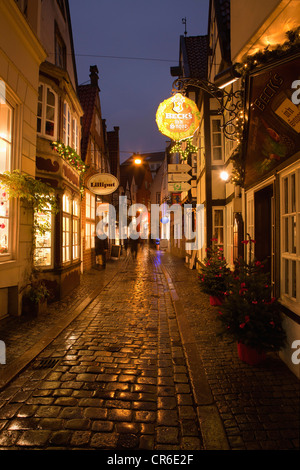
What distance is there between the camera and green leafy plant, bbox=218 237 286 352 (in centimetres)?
367

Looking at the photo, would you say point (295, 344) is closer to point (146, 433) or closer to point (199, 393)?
point (199, 393)

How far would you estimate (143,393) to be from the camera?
135 inches

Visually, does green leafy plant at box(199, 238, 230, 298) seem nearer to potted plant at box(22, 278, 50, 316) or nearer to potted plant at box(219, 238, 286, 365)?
potted plant at box(219, 238, 286, 365)

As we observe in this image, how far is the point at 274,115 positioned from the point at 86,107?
14998mm

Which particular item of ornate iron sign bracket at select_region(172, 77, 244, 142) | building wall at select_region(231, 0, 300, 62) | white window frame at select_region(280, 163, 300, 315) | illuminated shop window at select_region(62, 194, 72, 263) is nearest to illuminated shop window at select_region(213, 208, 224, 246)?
ornate iron sign bracket at select_region(172, 77, 244, 142)

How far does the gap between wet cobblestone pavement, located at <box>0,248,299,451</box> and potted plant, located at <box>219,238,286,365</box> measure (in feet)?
1.17

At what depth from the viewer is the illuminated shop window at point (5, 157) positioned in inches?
221

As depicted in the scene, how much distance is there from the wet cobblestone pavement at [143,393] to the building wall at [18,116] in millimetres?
1060

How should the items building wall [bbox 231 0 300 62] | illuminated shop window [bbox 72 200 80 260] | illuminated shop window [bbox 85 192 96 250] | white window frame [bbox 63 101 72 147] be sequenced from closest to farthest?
building wall [bbox 231 0 300 62], white window frame [bbox 63 101 72 147], illuminated shop window [bbox 72 200 80 260], illuminated shop window [bbox 85 192 96 250]

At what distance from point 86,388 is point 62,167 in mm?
6317

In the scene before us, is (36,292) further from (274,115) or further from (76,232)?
(274,115)

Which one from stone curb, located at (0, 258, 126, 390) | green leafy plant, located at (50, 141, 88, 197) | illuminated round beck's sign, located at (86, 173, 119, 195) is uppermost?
green leafy plant, located at (50, 141, 88, 197)

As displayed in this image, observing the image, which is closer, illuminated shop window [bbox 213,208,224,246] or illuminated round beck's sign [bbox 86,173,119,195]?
illuminated shop window [bbox 213,208,224,246]

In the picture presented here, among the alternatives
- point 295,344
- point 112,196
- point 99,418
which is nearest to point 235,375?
point 295,344
